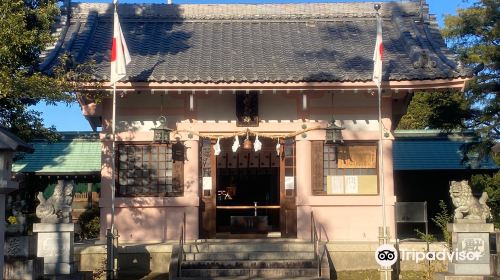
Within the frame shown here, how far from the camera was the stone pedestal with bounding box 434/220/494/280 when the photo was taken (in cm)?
1223

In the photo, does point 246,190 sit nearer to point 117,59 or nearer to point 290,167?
point 290,167

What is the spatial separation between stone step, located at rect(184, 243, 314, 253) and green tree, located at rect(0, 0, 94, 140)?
4285 mm

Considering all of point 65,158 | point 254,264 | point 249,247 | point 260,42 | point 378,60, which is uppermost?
point 260,42

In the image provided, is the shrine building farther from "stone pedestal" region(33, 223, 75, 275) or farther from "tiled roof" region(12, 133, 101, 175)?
"tiled roof" region(12, 133, 101, 175)

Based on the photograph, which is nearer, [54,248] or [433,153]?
[54,248]

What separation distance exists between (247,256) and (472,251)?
16.0 ft

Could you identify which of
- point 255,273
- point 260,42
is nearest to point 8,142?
point 255,273

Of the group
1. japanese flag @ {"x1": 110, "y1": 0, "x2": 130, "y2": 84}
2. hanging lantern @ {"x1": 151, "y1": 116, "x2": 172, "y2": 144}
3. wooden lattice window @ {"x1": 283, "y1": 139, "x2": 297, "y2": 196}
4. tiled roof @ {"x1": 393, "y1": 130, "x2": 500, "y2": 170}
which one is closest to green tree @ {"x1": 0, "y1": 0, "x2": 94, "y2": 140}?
japanese flag @ {"x1": 110, "y1": 0, "x2": 130, "y2": 84}

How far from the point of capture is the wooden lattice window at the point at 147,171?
1611cm

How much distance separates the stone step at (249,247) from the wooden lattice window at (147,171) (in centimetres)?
185

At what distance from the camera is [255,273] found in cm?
1366

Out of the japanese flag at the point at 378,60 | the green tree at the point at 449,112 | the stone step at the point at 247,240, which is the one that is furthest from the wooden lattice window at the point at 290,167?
the green tree at the point at 449,112

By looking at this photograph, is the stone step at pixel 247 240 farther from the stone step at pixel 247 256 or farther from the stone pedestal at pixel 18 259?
the stone pedestal at pixel 18 259

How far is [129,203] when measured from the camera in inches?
629
